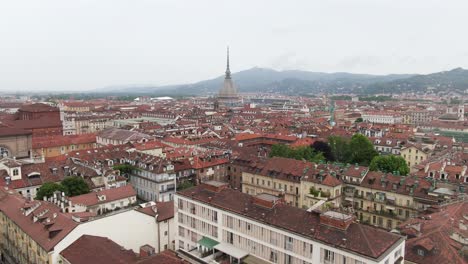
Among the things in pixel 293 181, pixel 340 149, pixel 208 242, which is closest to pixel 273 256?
pixel 208 242

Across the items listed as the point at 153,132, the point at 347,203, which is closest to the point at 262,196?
the point at 347,203

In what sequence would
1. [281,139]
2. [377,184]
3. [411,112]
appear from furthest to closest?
[411,112], [281,139], [377,184]

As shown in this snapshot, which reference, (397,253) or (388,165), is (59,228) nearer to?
(397,253)

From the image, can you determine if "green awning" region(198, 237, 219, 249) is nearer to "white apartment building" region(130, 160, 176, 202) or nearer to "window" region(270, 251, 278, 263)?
"window" region(270, 251, 278, 263)

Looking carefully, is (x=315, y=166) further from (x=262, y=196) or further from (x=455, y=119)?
(x=455, y=119)

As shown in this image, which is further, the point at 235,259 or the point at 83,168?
the point at 83,168
